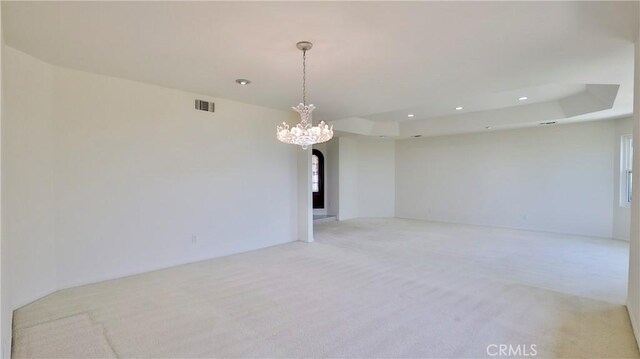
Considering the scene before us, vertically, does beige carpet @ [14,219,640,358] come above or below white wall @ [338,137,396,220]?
below

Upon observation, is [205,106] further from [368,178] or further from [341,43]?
[368,178]

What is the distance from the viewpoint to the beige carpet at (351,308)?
257 centimetres

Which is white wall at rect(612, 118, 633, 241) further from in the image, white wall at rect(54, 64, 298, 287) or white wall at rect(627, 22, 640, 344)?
white wall at rect(54, 64, 298, 287)

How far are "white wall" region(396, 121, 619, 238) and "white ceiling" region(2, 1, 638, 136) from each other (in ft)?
8.42

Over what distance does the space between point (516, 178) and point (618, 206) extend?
196 centimetres

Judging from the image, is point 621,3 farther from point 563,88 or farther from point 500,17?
point 563,88

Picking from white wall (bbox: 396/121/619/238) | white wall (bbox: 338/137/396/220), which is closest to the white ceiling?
white wall (bbox: 396/121/619/238)

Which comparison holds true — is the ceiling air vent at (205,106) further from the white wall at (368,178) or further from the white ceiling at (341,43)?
the white wall at (368,178)

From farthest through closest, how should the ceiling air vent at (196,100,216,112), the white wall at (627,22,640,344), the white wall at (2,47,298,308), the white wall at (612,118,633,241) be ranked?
1. the white wall at (612,118,633,241)
2. the ceiling air vent at (196,100,216,112)
3. the white wall at (2,47,298,308)
4. the white wall at (627,22,640,344)

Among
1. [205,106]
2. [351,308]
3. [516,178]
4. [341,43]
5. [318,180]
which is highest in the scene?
[341,43]

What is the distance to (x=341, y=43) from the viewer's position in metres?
3.10

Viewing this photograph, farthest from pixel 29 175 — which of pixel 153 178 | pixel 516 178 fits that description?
pixel 516 178

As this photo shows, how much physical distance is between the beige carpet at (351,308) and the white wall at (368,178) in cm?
449

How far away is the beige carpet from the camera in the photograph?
2.57 metres
